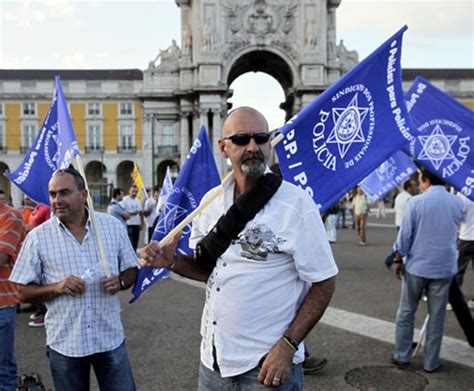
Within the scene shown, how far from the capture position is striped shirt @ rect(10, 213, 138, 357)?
298cm

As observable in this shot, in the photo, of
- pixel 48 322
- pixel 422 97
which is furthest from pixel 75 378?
pixel 422 97

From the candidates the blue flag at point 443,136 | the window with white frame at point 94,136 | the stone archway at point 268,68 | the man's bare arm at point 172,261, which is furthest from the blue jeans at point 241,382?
the window with white frame at point 94,136

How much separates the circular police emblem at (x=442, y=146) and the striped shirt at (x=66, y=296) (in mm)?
3883

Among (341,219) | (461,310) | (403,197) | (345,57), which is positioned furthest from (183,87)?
(461,310)

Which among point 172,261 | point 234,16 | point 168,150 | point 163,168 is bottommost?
point 163,168

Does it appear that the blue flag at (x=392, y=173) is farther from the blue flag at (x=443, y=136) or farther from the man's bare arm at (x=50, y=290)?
the man's bare arm at (x=50, y=290)

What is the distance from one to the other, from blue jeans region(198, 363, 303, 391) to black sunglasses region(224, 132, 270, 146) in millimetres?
1065

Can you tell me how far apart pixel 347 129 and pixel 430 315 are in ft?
7.60

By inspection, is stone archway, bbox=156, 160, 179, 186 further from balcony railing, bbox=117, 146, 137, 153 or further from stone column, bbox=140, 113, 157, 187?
balcony railing, bbox=117, 146, 137, 153

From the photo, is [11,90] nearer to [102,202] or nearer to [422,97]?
[102,202]

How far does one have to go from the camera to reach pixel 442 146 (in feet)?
18.2

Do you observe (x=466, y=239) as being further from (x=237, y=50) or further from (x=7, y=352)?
(x=237, y=50)

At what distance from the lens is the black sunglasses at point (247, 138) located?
7.47 ft

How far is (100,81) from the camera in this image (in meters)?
55.3
